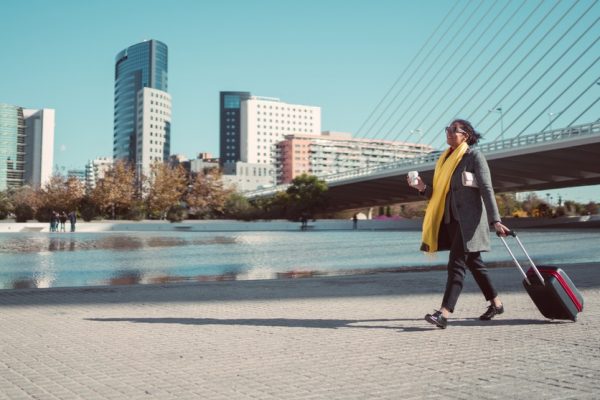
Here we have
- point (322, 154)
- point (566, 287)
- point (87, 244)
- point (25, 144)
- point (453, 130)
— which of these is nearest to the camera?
point (566, 287)

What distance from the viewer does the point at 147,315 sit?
6.03 metres

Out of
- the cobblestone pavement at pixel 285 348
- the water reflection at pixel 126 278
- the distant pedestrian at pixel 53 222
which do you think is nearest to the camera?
the cobblestone pavement at pixel 285 348

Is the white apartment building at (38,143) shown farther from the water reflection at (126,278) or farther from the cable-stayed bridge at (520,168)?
the water reflection at (126,278)

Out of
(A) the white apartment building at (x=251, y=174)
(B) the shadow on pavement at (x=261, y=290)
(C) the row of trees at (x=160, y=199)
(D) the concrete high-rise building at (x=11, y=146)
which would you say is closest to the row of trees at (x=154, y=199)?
(C) the row of trees at (x=160, y=199)

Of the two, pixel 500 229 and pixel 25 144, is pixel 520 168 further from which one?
pixel 25 144

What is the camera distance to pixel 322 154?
170250 mm

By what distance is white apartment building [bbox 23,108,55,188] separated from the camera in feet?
422

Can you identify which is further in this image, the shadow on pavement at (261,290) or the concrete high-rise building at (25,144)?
the concrete high-rise building at (25,144)

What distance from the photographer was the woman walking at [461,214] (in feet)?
17.9

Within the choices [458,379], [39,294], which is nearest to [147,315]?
[39,294]

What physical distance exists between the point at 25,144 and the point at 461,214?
139m

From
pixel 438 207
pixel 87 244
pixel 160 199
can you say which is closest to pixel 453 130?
pixel 438 207

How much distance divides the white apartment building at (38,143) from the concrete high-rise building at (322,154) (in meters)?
62.8

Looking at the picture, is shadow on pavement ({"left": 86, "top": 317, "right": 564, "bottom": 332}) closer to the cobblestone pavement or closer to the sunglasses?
the cobblestone pavement
